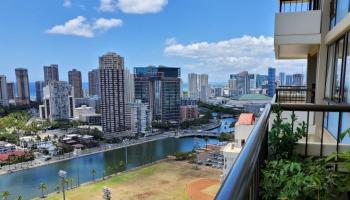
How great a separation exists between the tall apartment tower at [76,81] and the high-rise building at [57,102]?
13.1 meters

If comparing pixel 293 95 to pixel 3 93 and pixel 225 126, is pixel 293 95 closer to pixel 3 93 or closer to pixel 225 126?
pixel 225 126

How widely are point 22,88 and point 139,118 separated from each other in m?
27.9

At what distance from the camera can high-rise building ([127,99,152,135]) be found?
130ft

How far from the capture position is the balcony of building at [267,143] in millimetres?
470

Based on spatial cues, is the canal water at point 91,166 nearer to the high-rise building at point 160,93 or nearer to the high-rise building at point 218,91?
the high-rise building at point 160,93

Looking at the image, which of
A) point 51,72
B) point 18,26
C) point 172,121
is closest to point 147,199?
point 172,121

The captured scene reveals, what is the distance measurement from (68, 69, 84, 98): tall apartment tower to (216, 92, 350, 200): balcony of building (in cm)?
5869

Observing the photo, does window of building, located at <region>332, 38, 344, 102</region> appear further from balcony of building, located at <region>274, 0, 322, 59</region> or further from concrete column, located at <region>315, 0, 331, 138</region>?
balcony of building, located at <region>274, 0, 322, 59</region>

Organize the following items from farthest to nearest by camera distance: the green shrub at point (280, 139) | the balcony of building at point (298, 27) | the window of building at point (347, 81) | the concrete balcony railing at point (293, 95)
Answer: the concrete balcony railing at point (293, 95), the balcony of building at point (298, 27), the window of building at point (347, 81), the green shrub at point (280, 139)

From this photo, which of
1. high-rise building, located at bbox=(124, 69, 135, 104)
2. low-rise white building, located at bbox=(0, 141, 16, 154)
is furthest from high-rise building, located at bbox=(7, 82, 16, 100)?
high-rise building, located at bbox=(124, 69, 135, 104)

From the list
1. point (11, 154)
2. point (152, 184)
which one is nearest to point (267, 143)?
point (152, 184)

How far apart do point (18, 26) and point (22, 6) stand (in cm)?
683

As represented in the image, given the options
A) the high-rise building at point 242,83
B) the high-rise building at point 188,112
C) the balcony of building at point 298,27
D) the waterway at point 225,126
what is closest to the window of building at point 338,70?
the balcony of building at point 298,27

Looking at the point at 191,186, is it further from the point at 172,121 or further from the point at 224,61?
the point at 224,61
